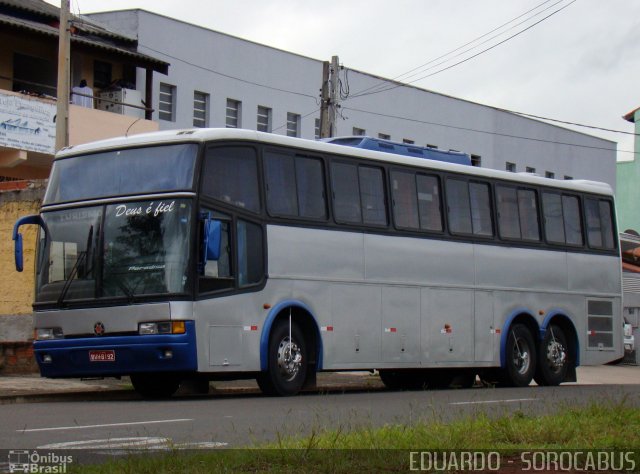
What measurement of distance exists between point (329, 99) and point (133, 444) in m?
23.4

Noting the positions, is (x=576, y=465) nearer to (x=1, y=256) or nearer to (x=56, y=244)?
(x=56, y=244)

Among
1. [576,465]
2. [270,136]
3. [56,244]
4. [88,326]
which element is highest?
[270,136]

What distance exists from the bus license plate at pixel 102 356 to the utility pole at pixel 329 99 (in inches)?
644

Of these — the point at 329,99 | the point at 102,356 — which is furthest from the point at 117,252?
the point at 329,99

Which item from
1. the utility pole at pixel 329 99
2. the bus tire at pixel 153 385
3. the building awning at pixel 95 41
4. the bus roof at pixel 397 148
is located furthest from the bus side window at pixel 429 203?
the building awning at pixel 95 41

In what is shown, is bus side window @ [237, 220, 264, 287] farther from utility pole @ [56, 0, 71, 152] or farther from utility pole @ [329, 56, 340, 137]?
utility pole @ [329, 56, 340, 137]

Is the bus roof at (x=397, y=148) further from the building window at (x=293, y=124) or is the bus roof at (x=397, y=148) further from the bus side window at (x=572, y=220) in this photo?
the building window at (x=293, y=124)

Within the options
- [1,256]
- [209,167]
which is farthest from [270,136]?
[1,256]

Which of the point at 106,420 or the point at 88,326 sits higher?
the point at 88,326

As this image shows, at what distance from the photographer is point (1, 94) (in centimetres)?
3225

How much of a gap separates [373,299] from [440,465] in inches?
452

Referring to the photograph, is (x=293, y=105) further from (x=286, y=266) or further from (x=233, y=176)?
(x=233, y=176)

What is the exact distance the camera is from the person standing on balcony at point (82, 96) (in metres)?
36.0

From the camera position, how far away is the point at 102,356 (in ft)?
56.1
